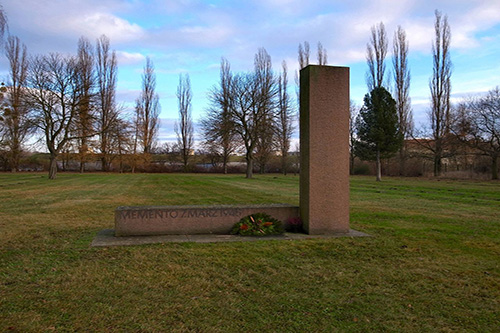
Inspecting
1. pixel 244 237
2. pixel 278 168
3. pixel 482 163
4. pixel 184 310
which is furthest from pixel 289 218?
pixel 278 168

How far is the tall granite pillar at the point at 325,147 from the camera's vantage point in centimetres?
689

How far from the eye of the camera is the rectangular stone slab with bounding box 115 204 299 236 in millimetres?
6680

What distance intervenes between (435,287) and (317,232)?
115 inches

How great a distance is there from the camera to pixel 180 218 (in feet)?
22.7

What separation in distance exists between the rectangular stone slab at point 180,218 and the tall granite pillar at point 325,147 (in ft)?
2.97

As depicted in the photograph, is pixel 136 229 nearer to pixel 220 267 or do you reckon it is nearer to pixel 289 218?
pixel 220 267

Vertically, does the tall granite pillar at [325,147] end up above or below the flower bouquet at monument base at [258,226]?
above

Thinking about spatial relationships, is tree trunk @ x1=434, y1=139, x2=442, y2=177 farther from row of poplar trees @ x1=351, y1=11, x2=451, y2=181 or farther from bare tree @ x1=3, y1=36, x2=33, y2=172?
bare tree @ x1=3, y1=36, x2=33, y2=172

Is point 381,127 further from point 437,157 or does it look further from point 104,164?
point 104,164

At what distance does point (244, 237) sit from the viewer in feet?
22.2

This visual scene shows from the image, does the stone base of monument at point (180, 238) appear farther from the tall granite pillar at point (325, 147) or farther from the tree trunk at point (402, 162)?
the tree trunk at point (402, 162)

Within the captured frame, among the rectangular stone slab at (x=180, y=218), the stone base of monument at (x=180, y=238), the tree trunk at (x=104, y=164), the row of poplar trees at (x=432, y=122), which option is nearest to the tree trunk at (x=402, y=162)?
the row of poplar trees at (x=432, y=122)

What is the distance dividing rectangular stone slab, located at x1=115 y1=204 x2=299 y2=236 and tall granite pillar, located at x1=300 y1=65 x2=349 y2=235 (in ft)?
2.97

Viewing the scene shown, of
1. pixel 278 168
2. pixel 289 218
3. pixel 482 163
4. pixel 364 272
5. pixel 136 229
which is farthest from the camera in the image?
pixel 278 168
